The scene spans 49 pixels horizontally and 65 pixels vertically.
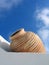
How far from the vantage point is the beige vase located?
19.1 ft

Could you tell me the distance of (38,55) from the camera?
536 centimetres

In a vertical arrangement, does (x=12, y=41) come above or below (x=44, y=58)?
above

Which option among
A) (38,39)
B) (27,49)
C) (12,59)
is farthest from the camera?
(38,39)

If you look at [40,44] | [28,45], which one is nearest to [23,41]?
[28,45]

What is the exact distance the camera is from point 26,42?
19.2 ft

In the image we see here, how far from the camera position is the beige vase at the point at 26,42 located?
5824 millimetres

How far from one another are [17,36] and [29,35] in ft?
1.06

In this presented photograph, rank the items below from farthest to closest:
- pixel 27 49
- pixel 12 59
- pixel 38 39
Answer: pixel 38 39 < pixel 27 49 < pixel 12 59

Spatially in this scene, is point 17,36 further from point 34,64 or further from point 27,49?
point 34,64

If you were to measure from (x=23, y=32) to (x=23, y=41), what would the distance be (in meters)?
0.40

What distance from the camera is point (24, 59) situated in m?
5.29

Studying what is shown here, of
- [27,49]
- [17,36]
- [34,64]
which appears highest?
[17,36]

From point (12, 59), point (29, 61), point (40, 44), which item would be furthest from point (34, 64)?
point (40, 44)

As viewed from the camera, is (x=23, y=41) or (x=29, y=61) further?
(x=23, y=41)
